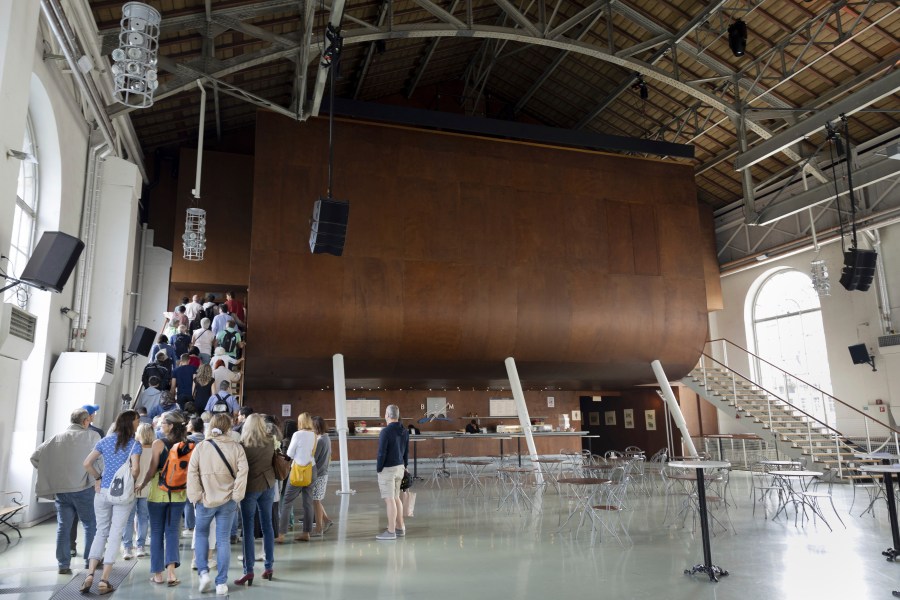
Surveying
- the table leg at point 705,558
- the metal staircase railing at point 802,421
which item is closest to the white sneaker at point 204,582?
the table leg at point 705,558

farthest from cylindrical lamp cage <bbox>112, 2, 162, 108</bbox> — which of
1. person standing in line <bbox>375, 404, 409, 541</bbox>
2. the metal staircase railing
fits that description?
the metal staircase railing

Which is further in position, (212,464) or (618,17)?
(618,17)

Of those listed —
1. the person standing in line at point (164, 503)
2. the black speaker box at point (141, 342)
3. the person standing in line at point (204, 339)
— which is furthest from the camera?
the black speaker box at point (141, 342)

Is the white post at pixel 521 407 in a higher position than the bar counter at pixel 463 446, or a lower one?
higher

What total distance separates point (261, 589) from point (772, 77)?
1445 cm

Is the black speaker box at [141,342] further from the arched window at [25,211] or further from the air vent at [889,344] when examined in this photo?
the air vent at [889,344]

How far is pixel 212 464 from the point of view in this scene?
189 inches

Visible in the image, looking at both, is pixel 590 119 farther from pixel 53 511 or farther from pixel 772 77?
pixel 53 511

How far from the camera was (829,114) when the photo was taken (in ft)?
39.1

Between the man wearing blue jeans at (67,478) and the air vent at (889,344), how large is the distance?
16811 mm

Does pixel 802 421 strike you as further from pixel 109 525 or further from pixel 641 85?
pixel 109 525

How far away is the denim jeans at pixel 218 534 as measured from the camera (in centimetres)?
486

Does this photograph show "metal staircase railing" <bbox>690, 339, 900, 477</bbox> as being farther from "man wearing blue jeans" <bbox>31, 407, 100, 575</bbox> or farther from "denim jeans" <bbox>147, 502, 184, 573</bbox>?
"man wearing blue jeans" <bbox>31, 407, 100, 575</bbox>

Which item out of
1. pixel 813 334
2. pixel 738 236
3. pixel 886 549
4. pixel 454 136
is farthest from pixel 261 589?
pixel 738 236
